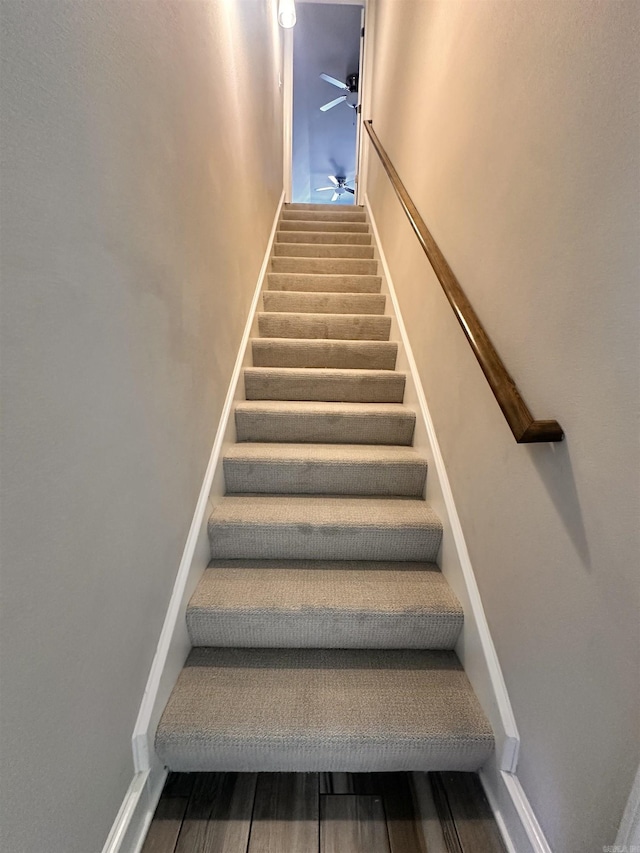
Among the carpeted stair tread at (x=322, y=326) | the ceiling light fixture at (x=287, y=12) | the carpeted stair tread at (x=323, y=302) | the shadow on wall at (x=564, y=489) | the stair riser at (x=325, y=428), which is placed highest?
the ceiling light fixture at (x=287, y=12)

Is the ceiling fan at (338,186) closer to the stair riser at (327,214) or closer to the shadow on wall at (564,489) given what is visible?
the stair riser at (327,214)

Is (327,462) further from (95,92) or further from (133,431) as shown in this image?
(95,92)

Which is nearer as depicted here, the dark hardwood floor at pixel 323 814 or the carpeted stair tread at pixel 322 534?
the dark hardwood floor at pixel 323 814

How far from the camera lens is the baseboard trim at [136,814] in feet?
2.67

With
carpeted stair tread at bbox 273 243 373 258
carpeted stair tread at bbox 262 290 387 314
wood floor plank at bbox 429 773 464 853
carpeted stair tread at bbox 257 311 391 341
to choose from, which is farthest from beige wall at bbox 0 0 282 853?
carpeted stair tread at bbox 273 243 373 258

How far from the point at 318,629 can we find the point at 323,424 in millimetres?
857

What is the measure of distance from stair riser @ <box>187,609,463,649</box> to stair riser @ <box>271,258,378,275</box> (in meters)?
2.39

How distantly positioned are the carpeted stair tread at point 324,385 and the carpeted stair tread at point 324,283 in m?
0.94

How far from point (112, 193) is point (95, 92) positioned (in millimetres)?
155

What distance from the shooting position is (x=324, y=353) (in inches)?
83.2

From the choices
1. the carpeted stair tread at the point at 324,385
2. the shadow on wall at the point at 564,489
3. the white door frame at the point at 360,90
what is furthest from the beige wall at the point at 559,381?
the white door frame at the point at 360,90

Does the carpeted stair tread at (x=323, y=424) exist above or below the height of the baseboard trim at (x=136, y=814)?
above

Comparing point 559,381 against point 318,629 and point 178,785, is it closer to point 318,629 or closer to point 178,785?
point 318,629

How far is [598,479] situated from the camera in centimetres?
69
